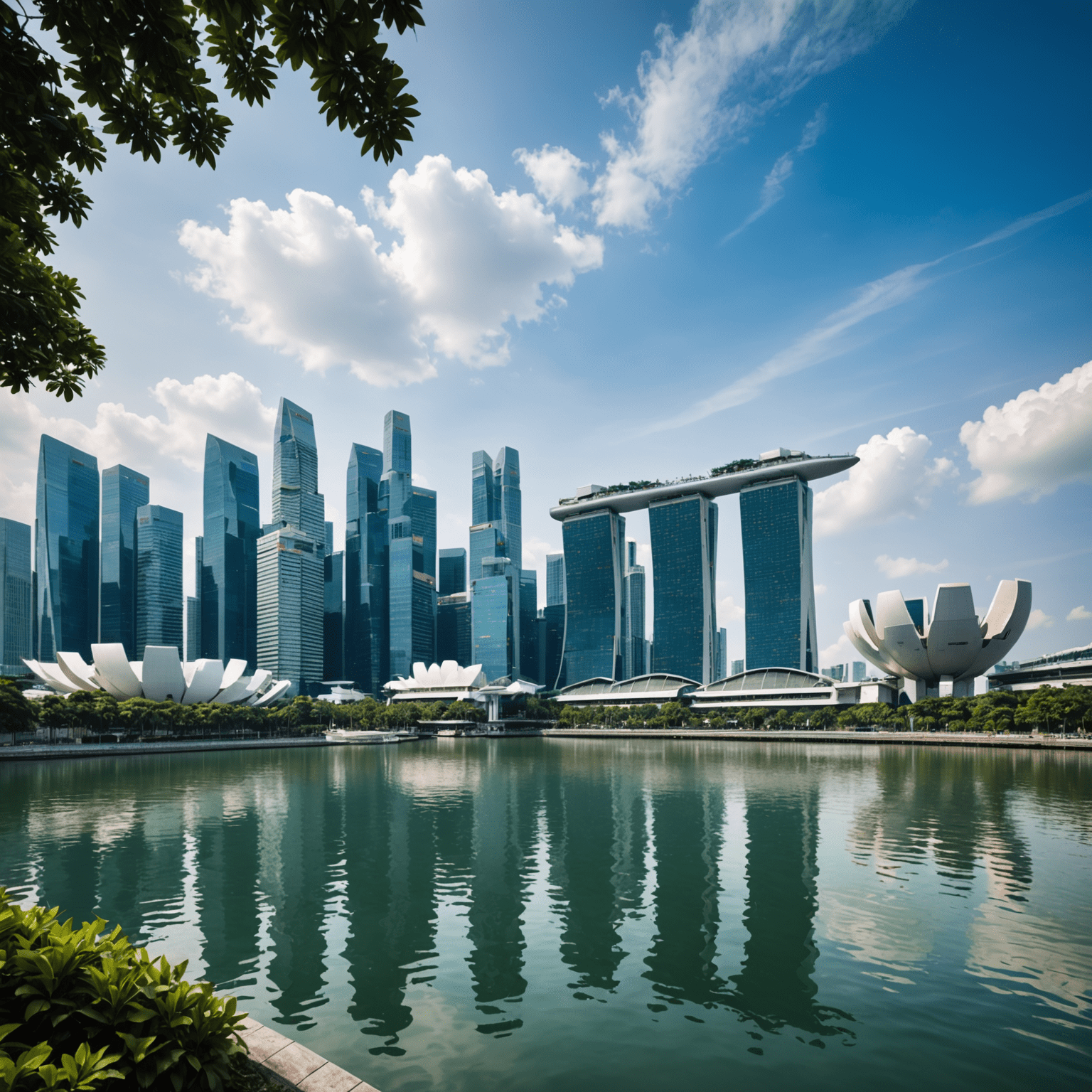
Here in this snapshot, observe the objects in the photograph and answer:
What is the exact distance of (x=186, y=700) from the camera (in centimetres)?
9175

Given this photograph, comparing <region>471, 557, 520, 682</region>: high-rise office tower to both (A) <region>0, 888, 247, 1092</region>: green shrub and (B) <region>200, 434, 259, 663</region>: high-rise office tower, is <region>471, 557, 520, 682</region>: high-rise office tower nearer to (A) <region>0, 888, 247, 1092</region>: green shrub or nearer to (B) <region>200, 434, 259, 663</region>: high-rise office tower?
(B) <region>200, 434, 259, 663</region>: high-rise office tower

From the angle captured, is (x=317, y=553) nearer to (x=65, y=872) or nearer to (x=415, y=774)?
(x=415, y=774)

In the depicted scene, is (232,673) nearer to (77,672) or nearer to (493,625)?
(77,672)

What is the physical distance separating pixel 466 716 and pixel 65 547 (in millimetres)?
104277

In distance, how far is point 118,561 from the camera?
162 m

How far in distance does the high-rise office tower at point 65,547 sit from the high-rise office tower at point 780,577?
147497 mm

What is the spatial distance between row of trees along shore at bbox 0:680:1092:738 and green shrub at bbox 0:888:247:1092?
68.0m

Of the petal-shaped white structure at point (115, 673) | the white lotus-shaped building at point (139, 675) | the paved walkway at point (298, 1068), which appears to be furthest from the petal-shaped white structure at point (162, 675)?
the paved walkway at point (298, 1068)

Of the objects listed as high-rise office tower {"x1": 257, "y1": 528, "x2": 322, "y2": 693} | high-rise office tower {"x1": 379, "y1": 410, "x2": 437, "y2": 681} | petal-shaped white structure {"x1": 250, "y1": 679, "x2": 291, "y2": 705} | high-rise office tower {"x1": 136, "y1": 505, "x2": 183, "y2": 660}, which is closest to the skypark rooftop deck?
high-rise office tower {"x1": 379, "y1": 410, "x2": 437, "y2": 681}

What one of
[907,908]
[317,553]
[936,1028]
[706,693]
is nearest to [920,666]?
[706,693]

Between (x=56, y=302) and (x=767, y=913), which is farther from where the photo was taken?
(x=767, y=913)

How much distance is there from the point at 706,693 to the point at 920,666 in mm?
40571

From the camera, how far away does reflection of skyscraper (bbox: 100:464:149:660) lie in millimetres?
162000

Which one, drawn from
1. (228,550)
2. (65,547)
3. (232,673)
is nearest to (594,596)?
(232,673)
